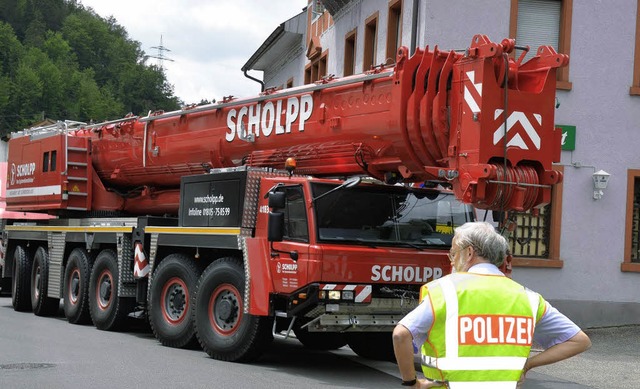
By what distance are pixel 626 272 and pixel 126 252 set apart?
360 inches

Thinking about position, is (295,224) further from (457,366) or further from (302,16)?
(302,16)

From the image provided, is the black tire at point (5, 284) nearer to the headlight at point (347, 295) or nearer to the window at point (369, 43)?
the window at point (369, 43)

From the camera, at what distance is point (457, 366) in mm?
3805

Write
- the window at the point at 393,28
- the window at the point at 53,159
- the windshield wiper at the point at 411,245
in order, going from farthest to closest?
the window at the point at 393,28 < the window at the point at 53,159 < the windshield wiper at the point at 411,245

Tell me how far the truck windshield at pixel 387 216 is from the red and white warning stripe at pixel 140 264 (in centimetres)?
387

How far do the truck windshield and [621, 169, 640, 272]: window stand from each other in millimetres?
8019

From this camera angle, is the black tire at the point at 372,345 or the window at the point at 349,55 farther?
the window at the point at 349,55

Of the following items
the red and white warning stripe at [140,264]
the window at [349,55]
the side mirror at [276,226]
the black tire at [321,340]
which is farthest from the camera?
the window at [349,55]

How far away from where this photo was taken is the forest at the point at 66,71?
94188 millimetres

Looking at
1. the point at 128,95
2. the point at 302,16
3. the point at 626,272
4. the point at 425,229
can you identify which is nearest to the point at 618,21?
the point at 626,272

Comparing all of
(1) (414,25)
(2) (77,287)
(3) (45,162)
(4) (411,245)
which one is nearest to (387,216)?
(4) (411,245)

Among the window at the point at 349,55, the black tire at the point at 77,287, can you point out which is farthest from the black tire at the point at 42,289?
the window at the point at 349,55

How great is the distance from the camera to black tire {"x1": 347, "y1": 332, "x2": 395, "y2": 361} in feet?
41.0

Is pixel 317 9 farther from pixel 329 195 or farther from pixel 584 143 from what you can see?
pixel 329 195
